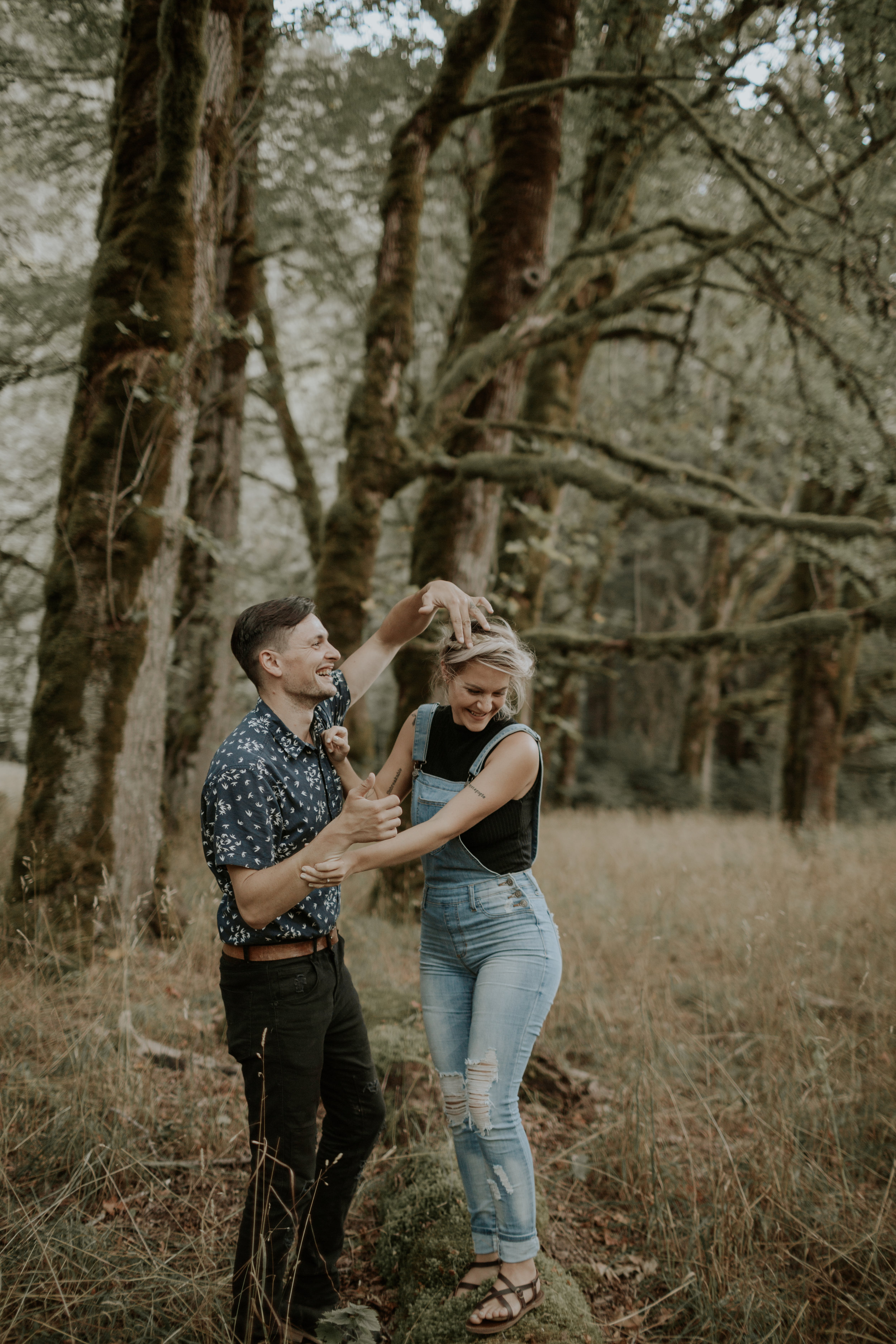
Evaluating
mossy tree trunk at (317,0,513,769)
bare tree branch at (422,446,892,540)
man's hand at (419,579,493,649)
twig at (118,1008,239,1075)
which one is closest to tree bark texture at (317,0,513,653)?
mossy tree trunk at (317,0,513,769)

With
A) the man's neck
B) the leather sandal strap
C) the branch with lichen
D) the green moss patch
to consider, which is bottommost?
the green moss patch

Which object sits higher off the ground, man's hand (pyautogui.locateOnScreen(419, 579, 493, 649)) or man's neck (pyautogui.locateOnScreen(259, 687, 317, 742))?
man's hand (pyautogui.locateOnScreen(419, 579, 493, 649))

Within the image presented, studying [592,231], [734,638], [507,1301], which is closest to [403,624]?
[507,1301]

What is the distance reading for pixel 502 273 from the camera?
7.52m

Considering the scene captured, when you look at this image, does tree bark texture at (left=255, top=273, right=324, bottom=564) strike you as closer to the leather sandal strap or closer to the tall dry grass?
the tall dry grass

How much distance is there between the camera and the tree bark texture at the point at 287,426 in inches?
404

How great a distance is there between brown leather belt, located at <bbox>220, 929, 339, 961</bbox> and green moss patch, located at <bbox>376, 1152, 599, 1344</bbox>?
118 cm

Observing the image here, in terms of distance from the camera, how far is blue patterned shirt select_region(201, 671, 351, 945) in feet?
7.54

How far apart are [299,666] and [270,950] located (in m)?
0.83

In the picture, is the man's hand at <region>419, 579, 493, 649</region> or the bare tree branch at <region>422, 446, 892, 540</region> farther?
the bare tree branch at <region>422, 446, 892, 540</region>

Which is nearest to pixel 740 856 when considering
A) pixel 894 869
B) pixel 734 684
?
pixel 894 869

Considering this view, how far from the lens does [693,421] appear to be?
13062 mm

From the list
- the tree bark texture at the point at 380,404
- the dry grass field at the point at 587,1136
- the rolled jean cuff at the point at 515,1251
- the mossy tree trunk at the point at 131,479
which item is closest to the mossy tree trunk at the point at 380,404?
the tree bark texture at the point at 380,404

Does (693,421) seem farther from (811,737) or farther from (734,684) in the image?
(734,684)
